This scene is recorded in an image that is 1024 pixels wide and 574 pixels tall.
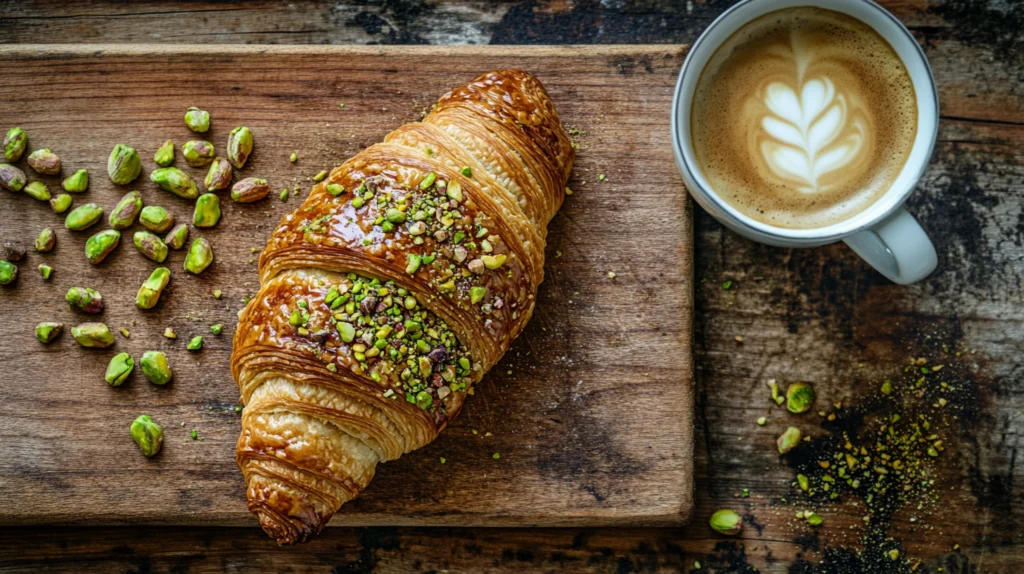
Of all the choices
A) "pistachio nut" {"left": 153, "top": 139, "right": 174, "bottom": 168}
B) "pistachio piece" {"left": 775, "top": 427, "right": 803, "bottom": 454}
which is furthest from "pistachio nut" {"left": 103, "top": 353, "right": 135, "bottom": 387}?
"pistachio piece" {"left": 775, "top": 427, "right": 803, "bottom": 454}

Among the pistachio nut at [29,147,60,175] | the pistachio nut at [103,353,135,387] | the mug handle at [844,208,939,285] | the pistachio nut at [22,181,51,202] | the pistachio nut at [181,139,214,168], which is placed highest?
the mug handle at [844,208,939,285]

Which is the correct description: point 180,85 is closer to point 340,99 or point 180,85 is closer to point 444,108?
point 340,99

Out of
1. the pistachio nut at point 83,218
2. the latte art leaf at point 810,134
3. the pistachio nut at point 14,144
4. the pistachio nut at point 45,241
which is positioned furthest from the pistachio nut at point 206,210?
the latte art leaf at point 810,134

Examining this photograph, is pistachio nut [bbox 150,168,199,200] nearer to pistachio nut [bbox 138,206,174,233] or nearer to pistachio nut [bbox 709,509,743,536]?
pistachio nut [bbox 138,206,174,233]

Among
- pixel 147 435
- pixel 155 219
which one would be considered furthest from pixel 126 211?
pixel 147 435

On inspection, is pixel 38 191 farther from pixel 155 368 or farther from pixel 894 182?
pixel 894 182
